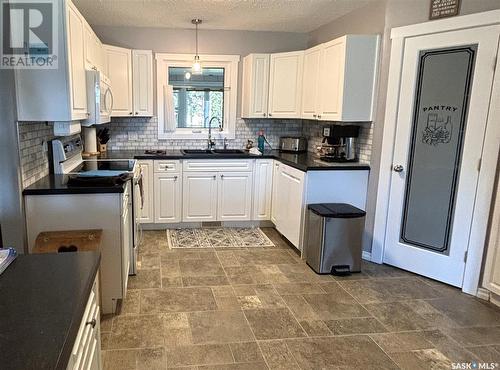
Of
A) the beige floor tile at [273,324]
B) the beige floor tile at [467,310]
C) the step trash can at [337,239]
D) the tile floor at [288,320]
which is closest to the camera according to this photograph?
the tile floor at [288,320]

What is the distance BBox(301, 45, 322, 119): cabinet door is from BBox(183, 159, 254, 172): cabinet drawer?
0.90 meters

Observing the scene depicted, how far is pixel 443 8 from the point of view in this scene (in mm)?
3176

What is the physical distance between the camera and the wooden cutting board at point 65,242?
8.11 ft

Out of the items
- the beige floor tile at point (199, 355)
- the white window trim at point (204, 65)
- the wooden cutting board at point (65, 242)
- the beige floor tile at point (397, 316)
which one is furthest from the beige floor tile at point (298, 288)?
the white window trim at point (204, 65)

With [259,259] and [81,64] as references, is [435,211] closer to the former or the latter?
[259,259]

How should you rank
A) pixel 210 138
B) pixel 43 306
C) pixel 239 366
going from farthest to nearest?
pixel 210 138 < pixel 239 366 < pixel 43 306

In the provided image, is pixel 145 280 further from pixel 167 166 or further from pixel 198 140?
pixel 198 140

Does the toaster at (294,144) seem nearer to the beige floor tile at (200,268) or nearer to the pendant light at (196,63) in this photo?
the pendant light at (196,63)

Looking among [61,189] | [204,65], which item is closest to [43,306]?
[61,189]

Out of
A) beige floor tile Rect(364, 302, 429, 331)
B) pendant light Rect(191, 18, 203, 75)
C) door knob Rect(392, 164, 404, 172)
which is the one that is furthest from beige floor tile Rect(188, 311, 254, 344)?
pendant light Rect(191, 18, 203, 75)

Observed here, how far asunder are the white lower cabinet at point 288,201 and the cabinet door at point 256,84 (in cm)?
83

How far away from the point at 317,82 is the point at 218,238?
2065mm

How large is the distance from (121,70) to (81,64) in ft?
5.69

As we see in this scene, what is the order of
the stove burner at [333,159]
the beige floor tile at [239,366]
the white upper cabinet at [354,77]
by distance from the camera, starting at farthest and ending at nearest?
the stove burner at [333,159], the white upper cabinet at [354,77], the beige floor tile at [239,366]
